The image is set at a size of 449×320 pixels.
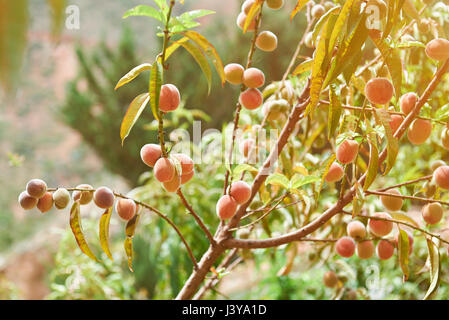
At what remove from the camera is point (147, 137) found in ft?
13.6

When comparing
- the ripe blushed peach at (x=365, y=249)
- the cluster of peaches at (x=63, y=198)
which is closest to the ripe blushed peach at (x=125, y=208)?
the cluster of peaches at (x=63, y=198)

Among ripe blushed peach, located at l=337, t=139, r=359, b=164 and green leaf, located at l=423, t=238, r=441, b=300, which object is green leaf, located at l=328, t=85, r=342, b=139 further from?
green leaf, located at l=423, t=238, r=441, b=300

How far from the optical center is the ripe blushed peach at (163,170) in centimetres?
29

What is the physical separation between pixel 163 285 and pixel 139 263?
33 centimetres

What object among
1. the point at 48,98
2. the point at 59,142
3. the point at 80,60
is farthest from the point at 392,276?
the point at 48,98

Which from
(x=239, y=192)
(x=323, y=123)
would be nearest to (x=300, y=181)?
(x=239, y=192)

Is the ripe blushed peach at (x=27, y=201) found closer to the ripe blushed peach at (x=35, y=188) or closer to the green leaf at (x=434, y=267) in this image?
the ripe blushed peach at (x=35, y=188)

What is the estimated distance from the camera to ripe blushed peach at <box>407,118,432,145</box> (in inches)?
13.5

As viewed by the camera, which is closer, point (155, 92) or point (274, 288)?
point (155, 92)

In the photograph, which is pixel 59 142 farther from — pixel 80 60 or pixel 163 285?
pixel 163 285

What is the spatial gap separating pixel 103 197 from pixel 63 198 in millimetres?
31

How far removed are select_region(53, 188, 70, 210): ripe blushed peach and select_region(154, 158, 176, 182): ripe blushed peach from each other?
82 mm
